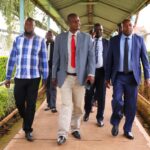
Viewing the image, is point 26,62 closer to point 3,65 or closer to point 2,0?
point 2,0

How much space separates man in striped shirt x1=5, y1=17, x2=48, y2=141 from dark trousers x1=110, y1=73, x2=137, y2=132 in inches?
44.8

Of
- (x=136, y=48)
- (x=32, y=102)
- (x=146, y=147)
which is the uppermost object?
(x=136, y=48)

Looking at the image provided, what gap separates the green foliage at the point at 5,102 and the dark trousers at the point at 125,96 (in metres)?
2.26

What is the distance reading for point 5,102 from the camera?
7777mm

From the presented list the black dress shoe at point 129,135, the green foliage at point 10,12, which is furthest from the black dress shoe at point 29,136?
the green foliage at point 10,12

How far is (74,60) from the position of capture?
5.89 metres

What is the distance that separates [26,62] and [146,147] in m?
2.17

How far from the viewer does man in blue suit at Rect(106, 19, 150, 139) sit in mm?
6113

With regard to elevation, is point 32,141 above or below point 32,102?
below

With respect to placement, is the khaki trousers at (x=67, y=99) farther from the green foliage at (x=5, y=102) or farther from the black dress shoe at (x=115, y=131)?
the green foliage at (x=5, y=102)

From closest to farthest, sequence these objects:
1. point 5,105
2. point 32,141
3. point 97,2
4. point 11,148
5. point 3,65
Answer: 1. point 11,148
2. point 32,141
3. point 5,105
4. point 3,65
5. point 97,2

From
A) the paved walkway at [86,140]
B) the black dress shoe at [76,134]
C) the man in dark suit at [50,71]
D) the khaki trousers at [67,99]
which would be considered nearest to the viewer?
the paved walkway at [86,140]

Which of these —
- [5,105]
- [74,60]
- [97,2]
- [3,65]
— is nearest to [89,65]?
[74,60]

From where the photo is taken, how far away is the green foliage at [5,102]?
7500 mm
